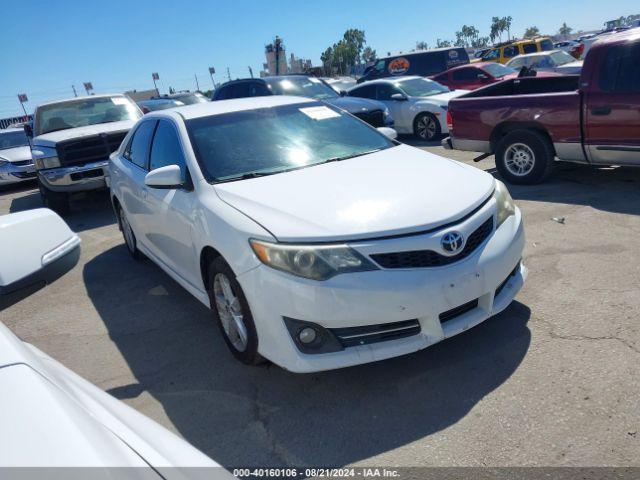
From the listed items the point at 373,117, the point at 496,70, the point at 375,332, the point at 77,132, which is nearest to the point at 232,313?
the point at 375,332

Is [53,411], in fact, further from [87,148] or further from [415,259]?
[87,148]

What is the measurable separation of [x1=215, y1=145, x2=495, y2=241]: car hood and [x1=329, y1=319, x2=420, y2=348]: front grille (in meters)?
0.49

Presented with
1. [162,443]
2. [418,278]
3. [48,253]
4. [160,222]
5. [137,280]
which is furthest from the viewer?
[137,280]

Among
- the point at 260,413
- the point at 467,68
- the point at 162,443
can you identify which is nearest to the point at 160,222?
the point at 260,413

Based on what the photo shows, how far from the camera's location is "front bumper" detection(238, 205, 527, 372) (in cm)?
273

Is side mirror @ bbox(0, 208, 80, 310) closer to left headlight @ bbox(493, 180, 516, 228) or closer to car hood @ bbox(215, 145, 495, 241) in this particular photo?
car hood @ bbox(215, 145, 495, 241)

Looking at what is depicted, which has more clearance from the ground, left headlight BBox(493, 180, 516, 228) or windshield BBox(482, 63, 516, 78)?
left headlight BBox(493, 180, 516, 228)

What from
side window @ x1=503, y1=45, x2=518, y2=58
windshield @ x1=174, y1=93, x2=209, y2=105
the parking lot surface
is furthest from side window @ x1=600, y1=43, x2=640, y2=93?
side window @ x1=503, y1=45, x2=518, y2=58

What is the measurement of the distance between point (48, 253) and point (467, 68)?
1612 centimetres

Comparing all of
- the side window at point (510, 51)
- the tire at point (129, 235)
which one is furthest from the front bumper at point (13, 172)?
the side window at point (510, 51)

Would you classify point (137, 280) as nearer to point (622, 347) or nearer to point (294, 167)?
point (294, 167)

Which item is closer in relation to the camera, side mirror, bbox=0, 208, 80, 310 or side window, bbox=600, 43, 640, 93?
side mirror, bbox=0, 208, 80, 310

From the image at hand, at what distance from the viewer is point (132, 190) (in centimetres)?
500

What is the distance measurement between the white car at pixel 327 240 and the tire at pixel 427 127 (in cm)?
809
